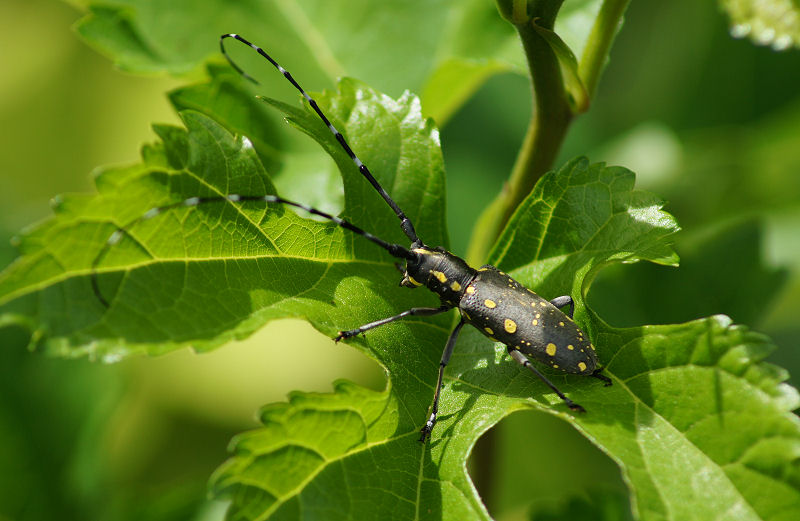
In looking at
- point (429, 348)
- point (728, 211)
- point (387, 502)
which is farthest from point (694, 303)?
point (387, 502)

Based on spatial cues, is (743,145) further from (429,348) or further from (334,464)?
(334,464)

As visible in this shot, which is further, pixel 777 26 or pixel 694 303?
pixel 694 303

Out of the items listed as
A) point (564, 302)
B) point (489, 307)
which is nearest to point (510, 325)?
point (489, 307)

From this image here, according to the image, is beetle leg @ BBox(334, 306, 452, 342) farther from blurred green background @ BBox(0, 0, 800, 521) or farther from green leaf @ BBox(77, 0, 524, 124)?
green leaf @ BBox(77, 0, 524, 124)

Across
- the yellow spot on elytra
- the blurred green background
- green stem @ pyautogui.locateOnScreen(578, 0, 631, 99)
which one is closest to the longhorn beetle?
the yellow spot on elytra

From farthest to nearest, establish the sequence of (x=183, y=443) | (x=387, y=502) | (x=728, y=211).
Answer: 1. (x=183, y=443)
2. (x=728, y=211)
3. (x=387, y=502)

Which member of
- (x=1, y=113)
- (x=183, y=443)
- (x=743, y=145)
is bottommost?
(x=183, y=443)
